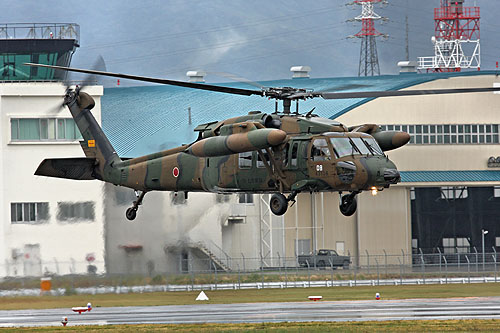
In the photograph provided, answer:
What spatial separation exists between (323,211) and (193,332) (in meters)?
38.6

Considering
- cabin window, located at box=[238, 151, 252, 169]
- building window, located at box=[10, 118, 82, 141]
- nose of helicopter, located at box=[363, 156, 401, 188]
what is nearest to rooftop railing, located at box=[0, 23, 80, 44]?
building window, located at box=[10, 118, 82, 141]

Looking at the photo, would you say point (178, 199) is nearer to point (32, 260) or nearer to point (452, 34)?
point (32, 260)

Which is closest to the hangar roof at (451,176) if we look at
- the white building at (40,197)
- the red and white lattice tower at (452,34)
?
the white building at (40,197)

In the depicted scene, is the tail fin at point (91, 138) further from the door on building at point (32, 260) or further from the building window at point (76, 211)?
the door on building at point (32, 260)

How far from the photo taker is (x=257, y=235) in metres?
65.0

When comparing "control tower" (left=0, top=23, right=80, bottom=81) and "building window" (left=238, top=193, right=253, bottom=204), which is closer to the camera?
"building window" (left=238, top=193, right=253, bottom=204)

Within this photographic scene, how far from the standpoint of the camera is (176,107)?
7562cm

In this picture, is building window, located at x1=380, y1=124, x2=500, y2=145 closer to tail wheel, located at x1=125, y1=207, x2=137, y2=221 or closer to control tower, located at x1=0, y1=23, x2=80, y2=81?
control tower, located at x1=0, y1=23, x2=80, y2=81

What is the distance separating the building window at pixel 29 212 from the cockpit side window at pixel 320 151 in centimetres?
2373

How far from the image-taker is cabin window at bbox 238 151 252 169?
35147 mm

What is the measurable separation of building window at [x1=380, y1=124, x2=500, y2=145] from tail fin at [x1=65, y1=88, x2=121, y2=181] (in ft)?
114

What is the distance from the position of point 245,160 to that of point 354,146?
4410 mm

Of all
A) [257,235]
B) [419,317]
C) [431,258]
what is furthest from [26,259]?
[431,258]

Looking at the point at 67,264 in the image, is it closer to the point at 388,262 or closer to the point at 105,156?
the point at 105,156
